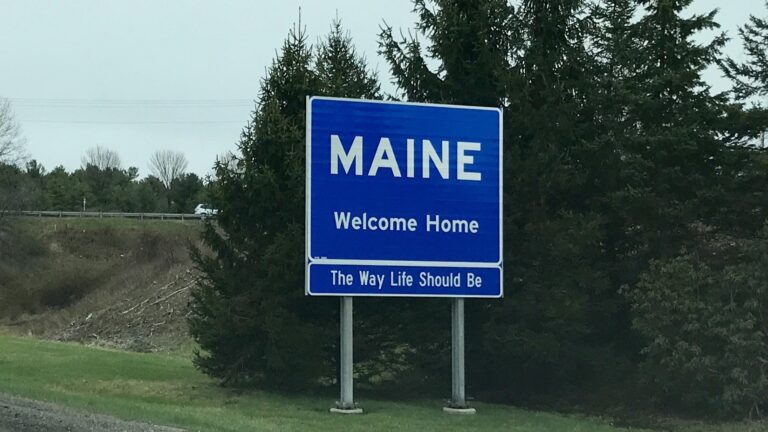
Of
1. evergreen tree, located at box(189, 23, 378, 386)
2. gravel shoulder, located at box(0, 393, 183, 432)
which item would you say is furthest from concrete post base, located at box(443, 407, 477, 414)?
gravel shoulder, located at box(0, 393, 183, 432)

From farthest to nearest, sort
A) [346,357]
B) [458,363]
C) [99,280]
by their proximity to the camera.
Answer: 1. [99,280]
2. [458,363]
3. [346,357]

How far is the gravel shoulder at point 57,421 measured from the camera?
37.4ft

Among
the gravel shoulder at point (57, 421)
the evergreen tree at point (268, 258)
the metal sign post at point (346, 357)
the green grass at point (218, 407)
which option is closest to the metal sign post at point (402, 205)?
the metal sign post at point (346, 357)

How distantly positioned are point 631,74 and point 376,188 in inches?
320

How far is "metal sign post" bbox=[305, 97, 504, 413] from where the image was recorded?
53.7 feet

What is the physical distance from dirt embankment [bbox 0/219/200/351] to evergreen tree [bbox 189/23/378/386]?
23.8m

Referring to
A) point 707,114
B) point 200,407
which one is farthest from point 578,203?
point 200,407

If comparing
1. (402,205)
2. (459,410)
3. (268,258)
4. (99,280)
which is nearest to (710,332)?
(459,410)

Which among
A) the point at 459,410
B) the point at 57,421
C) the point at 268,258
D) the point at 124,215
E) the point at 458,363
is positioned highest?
the point at 124,215

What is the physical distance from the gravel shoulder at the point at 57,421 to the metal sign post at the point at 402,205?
4534mm

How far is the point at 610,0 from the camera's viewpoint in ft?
74.2

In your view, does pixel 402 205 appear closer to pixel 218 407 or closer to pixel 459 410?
pixel 459 410

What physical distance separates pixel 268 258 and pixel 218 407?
331 centimetres

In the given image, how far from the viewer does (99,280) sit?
6756cm
